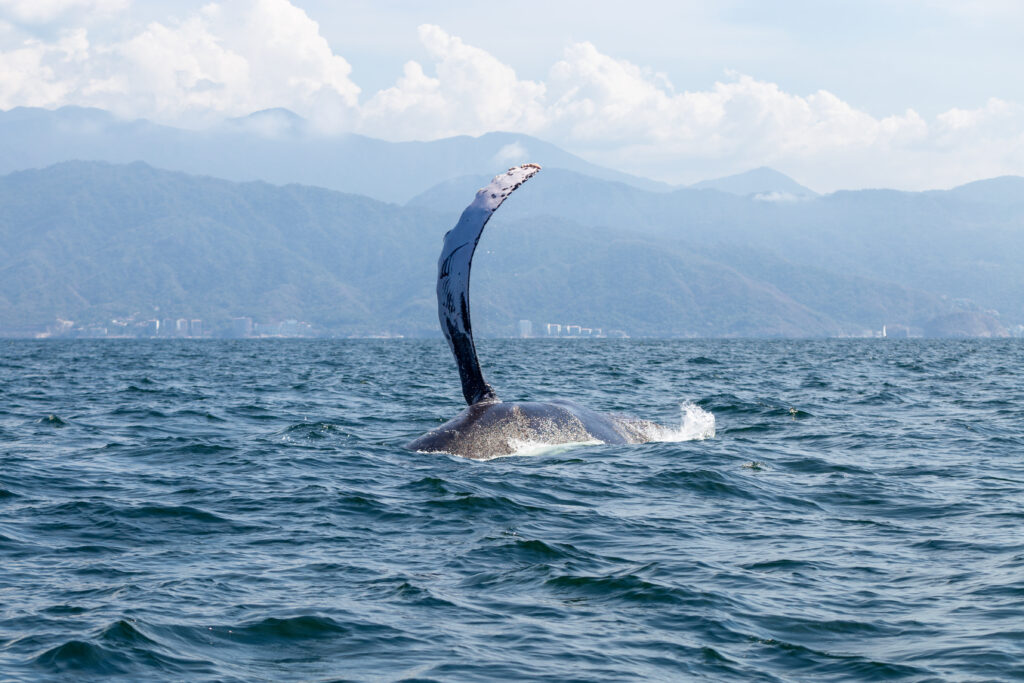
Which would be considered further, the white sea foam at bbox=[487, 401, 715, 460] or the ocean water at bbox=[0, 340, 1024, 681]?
the white sea foam at bbox=[487, 401, 715, 460]

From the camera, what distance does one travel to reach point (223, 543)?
1008 cm

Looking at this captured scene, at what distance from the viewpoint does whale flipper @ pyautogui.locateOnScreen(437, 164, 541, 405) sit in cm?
1216

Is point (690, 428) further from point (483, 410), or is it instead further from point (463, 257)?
point (463, 257)

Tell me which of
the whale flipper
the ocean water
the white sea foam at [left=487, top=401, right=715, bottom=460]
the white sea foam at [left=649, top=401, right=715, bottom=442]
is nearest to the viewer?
the ocean water

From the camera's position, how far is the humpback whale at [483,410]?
12.3 metres

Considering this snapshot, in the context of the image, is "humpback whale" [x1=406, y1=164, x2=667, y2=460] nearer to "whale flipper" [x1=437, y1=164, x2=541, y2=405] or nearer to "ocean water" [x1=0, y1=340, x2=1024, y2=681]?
"whale flipper" [x1=437, y1=164, x2=541, y2=405]

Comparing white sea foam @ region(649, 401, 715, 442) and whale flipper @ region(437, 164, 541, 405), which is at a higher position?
whale flipper @ region(437, 164, 541, 405)

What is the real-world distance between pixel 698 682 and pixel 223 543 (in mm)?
5093

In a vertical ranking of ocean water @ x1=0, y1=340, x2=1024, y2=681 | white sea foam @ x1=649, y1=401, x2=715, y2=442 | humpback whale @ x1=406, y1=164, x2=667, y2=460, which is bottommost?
ocean water @ x1=0, y1=340, x2=1024, y2=681

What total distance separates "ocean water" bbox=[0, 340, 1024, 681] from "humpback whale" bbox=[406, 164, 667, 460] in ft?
0.90

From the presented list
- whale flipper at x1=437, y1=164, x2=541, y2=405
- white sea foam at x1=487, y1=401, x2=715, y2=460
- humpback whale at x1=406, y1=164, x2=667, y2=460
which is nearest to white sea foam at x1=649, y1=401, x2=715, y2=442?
white sea foam at x1=487, y1=401, x2=715, y2=460

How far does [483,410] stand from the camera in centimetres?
1427

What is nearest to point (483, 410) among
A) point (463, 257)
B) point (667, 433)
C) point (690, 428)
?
point (463, 257)

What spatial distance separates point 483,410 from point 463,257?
8.95 ft
